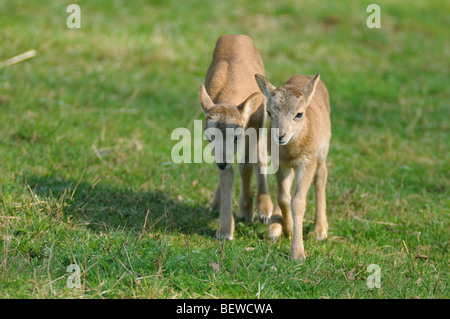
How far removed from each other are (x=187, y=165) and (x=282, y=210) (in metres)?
2.23

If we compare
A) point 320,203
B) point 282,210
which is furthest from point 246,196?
point 320,203

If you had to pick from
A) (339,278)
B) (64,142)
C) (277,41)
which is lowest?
(339,278)

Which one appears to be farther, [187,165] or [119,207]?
[187,165]

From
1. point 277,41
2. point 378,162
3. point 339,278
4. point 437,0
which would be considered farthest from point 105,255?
point 437,0

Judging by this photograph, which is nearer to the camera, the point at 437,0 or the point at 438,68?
the point at 438,68

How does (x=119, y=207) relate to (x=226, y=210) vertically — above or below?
below

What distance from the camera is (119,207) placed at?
23.4 ft

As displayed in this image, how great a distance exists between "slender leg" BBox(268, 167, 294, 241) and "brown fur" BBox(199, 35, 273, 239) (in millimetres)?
457

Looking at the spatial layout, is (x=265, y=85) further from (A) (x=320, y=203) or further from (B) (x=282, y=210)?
(A) (x=320, y=203)

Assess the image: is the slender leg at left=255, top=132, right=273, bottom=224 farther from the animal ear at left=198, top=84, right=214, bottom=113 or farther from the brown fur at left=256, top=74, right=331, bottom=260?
the animal ear at left=198, top=84, right=214, bottom=113

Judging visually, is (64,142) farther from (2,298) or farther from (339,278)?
(339,278)

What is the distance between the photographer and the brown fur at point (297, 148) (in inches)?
237
